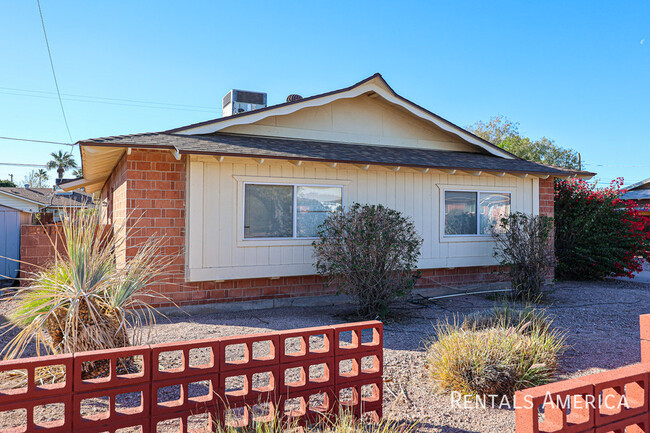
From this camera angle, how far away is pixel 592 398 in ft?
7.74

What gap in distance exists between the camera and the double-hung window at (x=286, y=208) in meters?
7.59

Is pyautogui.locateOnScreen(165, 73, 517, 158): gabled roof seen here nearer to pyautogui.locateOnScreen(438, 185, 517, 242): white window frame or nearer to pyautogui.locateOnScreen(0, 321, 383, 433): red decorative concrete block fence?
pyautogui.locateOnScreen(438, 185, 517, 242): white window frame

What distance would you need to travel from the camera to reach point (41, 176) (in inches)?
2094

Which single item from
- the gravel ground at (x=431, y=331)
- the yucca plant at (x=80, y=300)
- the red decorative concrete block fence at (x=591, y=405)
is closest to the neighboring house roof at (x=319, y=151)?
the gravel ground at (x=431, y=331)

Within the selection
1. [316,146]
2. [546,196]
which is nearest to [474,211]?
[546,196]

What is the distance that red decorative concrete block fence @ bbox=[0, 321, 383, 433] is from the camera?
7.97 feet

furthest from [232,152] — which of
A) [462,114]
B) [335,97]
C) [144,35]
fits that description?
[462,114]

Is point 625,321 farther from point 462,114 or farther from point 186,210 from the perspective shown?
point 462,114

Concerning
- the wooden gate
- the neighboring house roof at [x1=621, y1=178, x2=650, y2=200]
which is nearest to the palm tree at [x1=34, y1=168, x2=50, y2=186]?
the wooden gate

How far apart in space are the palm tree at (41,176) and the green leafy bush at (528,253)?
58.0m

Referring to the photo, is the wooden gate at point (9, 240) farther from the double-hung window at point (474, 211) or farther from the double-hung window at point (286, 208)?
the double-hung window at point (474, 211)

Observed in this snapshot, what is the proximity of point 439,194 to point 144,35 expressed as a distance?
41.0 ft

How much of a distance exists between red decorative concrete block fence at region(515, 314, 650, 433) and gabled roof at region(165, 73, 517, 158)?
7.03 meters

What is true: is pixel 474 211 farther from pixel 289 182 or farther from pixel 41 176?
pixel 41 176
